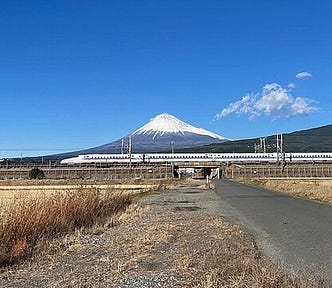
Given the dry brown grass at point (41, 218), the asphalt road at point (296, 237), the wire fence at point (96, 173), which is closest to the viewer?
the asphalt road at point (296, 237)

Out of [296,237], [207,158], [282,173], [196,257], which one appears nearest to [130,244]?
[196,257]

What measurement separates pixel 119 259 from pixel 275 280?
3.38 m

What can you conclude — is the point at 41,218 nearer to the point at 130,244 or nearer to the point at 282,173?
the point at 130,244

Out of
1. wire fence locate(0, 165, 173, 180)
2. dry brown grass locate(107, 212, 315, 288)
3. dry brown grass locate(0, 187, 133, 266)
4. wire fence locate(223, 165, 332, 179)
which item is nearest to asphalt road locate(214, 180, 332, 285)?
dry brown grass locate(107, 212, 315, 288)

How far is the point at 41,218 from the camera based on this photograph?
1204cm

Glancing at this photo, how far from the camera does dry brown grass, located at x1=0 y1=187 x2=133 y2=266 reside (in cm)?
954

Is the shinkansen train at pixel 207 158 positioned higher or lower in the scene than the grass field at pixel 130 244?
higher

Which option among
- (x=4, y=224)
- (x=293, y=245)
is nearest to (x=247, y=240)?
(x=293, y=245)

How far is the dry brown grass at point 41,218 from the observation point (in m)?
9.54

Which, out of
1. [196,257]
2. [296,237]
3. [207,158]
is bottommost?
[296,237]

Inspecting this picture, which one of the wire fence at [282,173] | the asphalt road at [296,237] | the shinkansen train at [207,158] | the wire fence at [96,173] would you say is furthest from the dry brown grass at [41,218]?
the shinkansen train at [207,158]

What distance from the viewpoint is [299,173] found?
86.2 metres

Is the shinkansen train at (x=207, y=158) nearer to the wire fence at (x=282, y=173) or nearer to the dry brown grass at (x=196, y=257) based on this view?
the wire fence at (x=282, y=173)

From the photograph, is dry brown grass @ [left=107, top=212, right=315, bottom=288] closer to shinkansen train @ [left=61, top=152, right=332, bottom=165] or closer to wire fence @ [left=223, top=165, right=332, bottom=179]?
wire fence @ [left=223, top=165, right=332, bottom=179]
